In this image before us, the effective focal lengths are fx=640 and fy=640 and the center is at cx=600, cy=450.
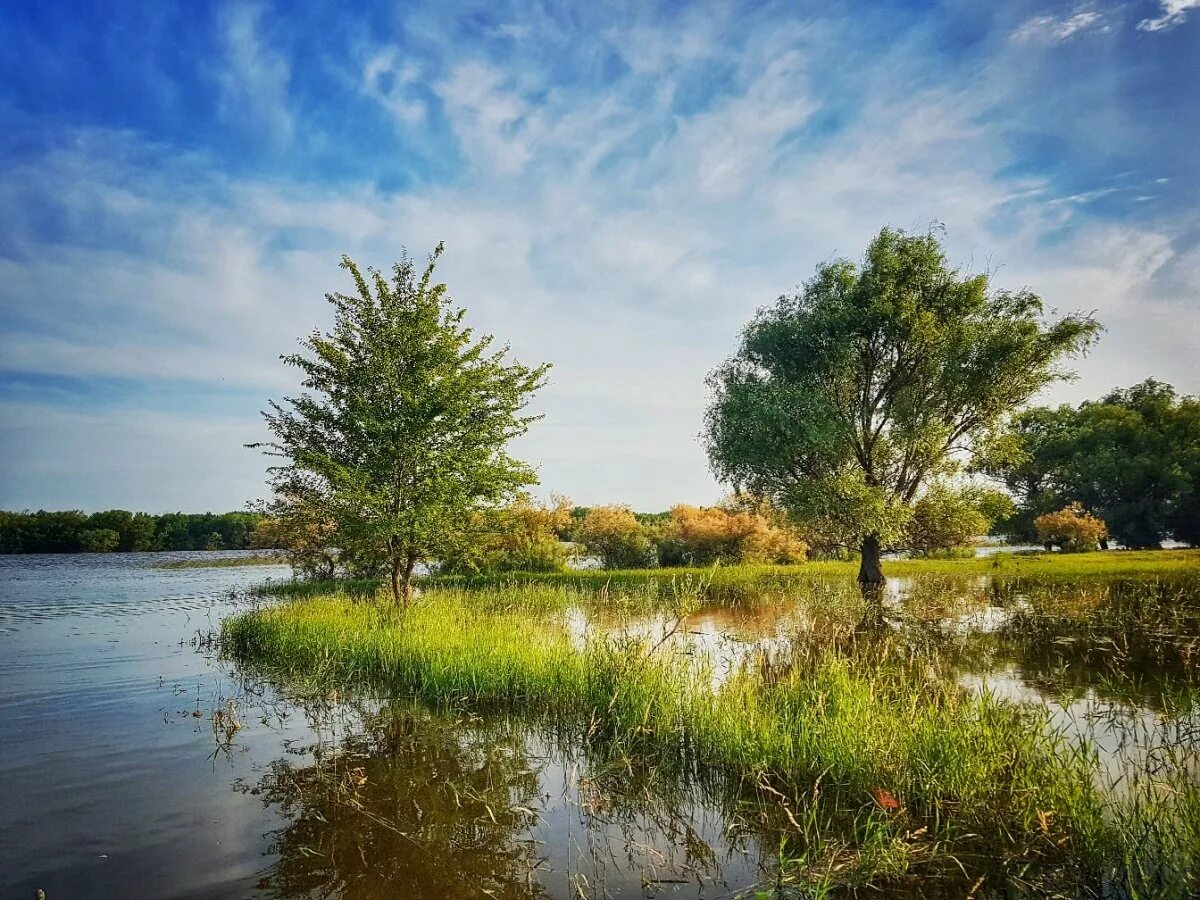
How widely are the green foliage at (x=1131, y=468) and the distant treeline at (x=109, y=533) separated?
80757 mm

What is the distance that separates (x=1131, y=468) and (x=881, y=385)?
35.0 m

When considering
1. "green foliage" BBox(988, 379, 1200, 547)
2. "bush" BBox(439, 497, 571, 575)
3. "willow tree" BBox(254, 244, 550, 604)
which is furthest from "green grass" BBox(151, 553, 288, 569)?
"green foliage" BBox(988, 379, 1200, 547)

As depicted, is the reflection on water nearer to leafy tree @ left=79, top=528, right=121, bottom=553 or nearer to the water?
the water

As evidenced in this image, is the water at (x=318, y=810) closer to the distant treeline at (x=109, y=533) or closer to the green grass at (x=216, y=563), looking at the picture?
the green grass at (x=216, y=563)

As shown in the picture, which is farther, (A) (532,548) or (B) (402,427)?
(A) (532,548)

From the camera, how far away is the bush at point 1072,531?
4194cm

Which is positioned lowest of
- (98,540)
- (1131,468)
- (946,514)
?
(98,540)

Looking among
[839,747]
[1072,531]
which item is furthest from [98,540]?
[1072,531]

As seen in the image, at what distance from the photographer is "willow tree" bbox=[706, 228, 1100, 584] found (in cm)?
2431

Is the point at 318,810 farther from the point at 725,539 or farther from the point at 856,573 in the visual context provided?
the point at 725,539

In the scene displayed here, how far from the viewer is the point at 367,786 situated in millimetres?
7082

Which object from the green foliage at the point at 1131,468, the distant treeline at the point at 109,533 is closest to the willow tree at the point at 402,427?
the green foliage at the point at 1131,468

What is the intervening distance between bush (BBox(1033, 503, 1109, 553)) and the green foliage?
4.61 metres

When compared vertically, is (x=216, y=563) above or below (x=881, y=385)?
below
